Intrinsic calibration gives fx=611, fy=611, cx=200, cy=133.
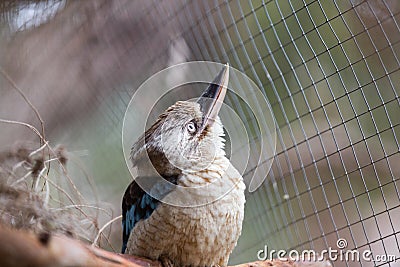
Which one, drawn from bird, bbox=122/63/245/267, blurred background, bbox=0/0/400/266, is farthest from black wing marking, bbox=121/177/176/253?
blurred background, bbox=0/0/400/266

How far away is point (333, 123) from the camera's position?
2.56m

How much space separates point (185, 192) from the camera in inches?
60.1

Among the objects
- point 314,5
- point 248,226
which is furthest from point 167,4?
point 248,226

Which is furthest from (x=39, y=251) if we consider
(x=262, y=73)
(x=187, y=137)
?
(x=262, y=73)

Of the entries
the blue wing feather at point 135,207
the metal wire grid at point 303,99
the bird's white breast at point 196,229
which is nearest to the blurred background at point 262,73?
the metal wire grid at point 303,99

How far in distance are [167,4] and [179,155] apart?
110 cm

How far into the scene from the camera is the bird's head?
1.59 m

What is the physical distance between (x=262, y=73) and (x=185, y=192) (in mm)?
1050

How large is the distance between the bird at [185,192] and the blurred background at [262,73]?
2.12ft

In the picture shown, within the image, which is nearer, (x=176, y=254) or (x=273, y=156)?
(x=176, y=254)

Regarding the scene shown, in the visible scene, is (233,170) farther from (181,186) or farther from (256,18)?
(256,18)

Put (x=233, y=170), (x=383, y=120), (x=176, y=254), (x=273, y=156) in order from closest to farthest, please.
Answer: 1. (x=176, y=254)
2. (x=233, y=170)
3. (x=273, y=156)
4. (x=383, y=120)

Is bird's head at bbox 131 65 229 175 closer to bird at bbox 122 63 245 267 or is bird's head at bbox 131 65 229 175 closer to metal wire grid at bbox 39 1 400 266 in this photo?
bird at bbox 122 63 245 267

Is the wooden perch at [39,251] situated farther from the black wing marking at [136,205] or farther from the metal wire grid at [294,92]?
the metal wire grid at [294,92]
